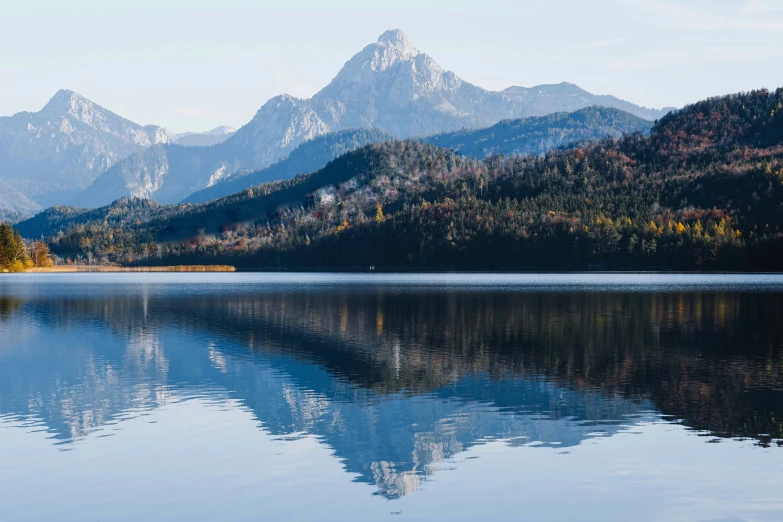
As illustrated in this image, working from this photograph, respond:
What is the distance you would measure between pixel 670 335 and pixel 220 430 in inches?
1887

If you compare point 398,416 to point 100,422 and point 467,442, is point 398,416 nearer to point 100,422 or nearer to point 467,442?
point 467,442

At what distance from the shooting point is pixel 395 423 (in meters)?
39.4

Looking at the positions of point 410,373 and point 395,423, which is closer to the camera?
point 395,423

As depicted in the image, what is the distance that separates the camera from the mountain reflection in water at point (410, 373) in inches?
1500

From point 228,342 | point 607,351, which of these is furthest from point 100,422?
point 607,351

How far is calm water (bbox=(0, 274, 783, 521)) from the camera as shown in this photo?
28.1m

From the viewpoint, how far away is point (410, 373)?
5319 centimetres

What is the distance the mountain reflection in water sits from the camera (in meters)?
38.1

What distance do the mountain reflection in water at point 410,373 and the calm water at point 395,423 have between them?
0.73 feet

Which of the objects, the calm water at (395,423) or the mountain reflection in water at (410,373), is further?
the mountain reflection in water at (410,373)

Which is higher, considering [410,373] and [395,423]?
[410,373]

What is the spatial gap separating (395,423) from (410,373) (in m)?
13.8

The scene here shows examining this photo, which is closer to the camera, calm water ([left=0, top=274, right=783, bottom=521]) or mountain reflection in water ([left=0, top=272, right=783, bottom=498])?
calm water ([left=0, top=274, right=783, bottom=521])

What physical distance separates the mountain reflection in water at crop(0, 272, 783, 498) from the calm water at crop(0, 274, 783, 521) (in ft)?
0.73
